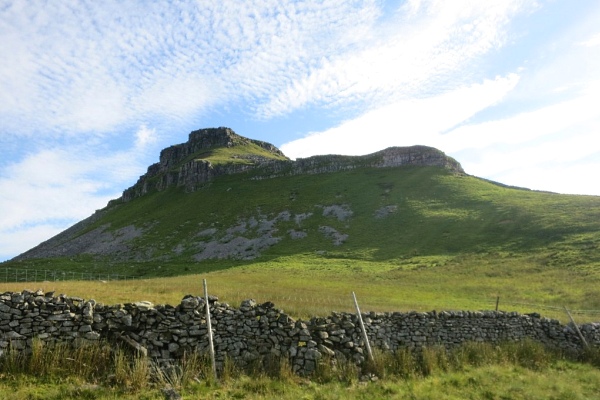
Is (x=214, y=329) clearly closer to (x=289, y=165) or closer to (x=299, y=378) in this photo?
(x=299, y=378)

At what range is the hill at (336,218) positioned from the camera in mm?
65125

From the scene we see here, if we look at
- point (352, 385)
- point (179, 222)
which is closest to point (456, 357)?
point (352, 385)

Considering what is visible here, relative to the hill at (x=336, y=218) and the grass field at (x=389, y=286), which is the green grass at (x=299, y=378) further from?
the hill at (x=336, y=218)

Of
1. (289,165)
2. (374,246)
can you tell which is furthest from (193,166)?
(374,246)

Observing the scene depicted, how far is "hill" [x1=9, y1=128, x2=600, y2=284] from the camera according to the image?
6512cm

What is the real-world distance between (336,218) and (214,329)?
79.1 metres

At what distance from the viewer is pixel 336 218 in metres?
91.1

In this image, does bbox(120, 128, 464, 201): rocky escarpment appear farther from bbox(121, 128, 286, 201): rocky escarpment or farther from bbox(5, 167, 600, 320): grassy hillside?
bbox(5, 167, 600, 320): grassy hillside

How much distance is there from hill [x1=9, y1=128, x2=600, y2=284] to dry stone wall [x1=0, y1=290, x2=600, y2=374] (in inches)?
1583

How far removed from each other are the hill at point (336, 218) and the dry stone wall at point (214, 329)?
4022 centimetres

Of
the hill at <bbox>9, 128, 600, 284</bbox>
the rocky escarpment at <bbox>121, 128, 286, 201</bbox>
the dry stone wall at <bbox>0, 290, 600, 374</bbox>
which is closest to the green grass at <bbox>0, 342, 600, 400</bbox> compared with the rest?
the dry stone wall at <bbox>0, 290, 600, 374</bbox>

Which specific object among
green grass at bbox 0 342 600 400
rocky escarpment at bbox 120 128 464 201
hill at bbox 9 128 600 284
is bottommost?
green grass at bbox 0 342 600 400

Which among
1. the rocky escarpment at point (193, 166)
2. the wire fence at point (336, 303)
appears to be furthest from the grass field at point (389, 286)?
the rocky escarpment at point (193, 166)

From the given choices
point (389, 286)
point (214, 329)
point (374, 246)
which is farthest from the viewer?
point (374, 246)
